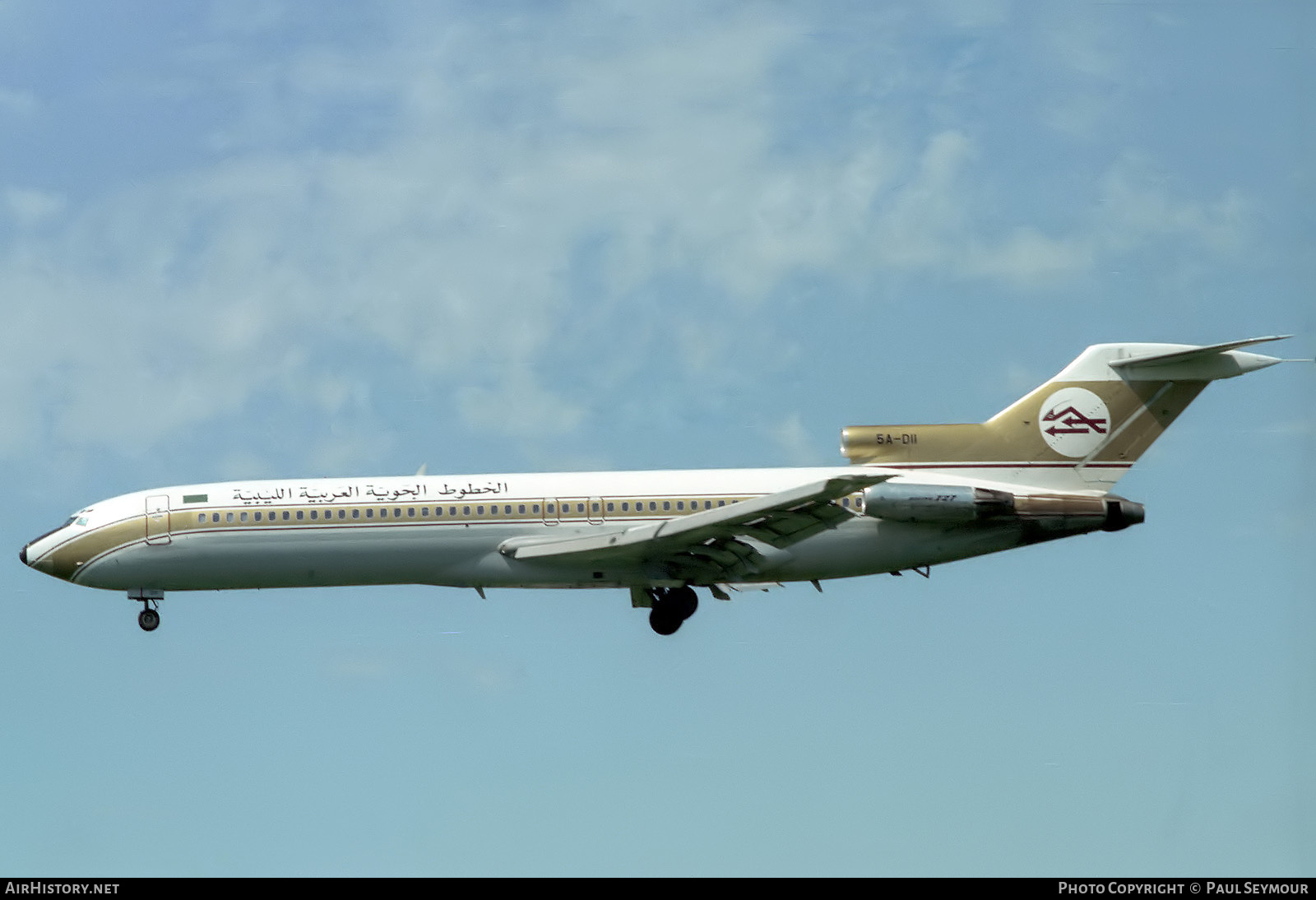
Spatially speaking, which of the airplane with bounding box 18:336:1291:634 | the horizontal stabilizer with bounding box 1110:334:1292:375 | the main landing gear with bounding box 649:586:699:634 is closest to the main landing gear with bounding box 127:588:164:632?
the airplane with bounding box 18:336:1291:634

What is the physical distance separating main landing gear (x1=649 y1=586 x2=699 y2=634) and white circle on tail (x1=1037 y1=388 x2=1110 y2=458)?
888 centimetres

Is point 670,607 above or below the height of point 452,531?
below

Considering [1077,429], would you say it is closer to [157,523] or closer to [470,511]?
[470,511]

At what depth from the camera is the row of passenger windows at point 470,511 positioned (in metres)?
36.0

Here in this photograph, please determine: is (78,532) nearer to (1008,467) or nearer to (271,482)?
(271,482)

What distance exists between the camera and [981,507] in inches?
1375

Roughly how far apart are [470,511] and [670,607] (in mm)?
5080

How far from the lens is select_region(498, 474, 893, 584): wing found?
3266 cm

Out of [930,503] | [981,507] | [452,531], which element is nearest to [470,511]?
[452,531]

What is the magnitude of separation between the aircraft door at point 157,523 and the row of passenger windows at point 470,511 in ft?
2.71

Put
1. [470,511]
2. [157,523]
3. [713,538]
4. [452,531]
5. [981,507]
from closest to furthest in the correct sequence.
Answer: [713,538]
[981,507]
[452,531]
[470,511]
[157,523]

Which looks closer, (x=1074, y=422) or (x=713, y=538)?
(x=713, y=538)

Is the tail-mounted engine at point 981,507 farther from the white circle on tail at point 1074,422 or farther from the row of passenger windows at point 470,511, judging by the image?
the white circle on tail at point 1074,422

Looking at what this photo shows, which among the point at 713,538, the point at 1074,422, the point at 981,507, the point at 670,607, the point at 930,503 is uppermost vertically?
the point at 1074,422
